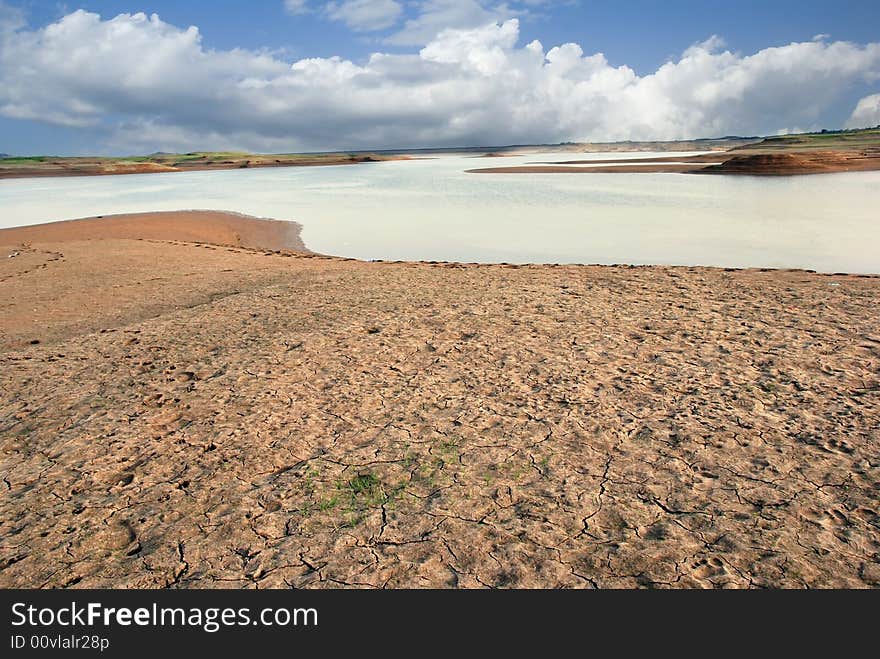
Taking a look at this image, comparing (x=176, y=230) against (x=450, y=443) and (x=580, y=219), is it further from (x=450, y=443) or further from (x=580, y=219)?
(x=450, y=443)

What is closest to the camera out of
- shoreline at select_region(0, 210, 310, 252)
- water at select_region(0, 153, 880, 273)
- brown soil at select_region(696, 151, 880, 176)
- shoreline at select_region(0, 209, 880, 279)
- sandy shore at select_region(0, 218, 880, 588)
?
sandy shore at select_region(0, 218, 880, 588)

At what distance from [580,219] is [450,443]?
16.4m

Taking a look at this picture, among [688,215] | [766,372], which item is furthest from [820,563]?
[688,215]

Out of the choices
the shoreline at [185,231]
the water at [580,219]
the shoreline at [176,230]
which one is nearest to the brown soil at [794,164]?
the water at [580,219]

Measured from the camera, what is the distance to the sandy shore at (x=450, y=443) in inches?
122

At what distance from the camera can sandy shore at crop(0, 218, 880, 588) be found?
3.10 m

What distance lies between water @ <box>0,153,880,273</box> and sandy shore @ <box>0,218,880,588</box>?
530 centimetres

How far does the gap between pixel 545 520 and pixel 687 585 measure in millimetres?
834

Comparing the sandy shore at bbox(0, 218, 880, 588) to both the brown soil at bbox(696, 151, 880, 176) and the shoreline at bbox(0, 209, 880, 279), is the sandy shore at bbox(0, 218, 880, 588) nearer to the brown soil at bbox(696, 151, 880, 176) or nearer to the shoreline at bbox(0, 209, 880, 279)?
the shoreline at bbox(0, 209, 880, 279)

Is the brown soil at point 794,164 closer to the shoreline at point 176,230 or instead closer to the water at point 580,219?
the water at point 580,219

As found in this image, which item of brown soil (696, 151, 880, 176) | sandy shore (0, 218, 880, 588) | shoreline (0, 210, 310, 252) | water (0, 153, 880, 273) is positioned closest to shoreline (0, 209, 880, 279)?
shoreline (0, 210, 310, 252)

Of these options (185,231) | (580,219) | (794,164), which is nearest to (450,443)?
(580,219)

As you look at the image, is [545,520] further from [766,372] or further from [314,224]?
[314,224]

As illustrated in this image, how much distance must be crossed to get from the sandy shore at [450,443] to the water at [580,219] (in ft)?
17.4
